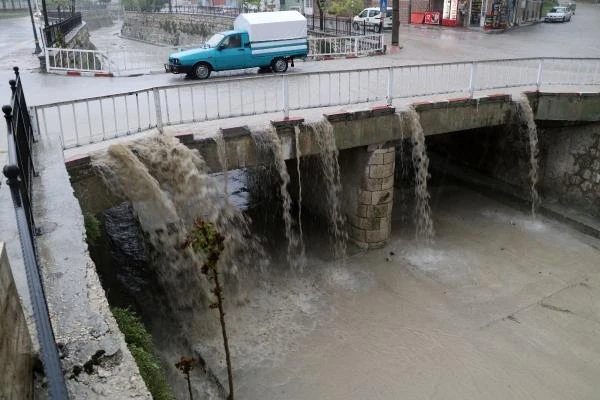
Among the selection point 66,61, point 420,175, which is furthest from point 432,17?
point 420,175

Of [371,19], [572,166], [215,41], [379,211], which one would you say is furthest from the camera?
[371,19]

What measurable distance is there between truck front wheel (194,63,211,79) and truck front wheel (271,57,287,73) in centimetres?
252

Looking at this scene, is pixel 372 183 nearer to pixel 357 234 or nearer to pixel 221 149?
pixel 357 234

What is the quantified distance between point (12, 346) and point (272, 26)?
1728 cm

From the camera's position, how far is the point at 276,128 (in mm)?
10289

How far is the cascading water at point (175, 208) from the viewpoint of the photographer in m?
8.58

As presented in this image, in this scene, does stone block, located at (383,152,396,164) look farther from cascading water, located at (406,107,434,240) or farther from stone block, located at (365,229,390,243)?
stone block, located at (365,229,390,243)

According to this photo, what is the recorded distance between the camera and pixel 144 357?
19.6 feet

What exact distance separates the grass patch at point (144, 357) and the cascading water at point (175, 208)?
8.07 feet

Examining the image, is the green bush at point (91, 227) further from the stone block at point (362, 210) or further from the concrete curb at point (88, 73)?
the concrete curb at point (88, 73)

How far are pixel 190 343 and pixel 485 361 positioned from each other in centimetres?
496

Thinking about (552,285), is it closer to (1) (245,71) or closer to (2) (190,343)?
(2) (190,343)

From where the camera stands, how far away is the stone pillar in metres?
12.0

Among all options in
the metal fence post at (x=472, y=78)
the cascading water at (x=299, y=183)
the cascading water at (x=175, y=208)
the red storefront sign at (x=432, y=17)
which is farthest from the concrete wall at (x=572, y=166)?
the red storefront sign at (x=432, y=17)
